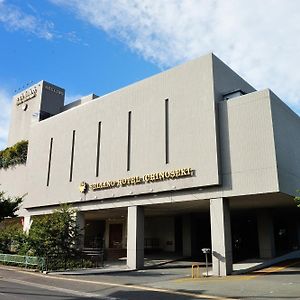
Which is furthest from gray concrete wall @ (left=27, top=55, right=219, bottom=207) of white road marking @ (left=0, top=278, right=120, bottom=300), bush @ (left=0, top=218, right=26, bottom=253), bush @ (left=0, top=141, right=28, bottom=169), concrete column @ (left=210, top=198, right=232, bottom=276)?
white road marking @ (left=0, top=278, right=120, bottom=300)

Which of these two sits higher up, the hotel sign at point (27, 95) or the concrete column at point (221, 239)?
the hotel sign at point (27, 95)

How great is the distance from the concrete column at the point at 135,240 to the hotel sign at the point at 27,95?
29456mm

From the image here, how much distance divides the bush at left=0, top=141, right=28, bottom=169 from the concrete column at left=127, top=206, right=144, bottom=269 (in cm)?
2178

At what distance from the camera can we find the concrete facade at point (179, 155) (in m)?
23.7

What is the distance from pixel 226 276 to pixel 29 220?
25298 mm

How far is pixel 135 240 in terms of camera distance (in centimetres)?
2842

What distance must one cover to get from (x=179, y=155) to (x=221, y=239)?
257 inches

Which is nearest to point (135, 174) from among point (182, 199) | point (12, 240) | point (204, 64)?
point (182, 199)

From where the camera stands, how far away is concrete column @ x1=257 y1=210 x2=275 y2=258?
3070 centimetres

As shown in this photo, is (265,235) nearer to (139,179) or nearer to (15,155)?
(139,179)

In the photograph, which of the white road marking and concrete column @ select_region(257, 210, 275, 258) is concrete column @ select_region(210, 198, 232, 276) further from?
the white road marking

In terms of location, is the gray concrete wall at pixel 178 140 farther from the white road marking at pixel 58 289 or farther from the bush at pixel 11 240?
the white road marking at pixel 58 289

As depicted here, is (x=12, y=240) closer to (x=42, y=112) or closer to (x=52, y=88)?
(x=42, y=112)

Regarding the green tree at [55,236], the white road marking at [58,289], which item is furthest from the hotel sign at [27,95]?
the white road marking at [58,289]
